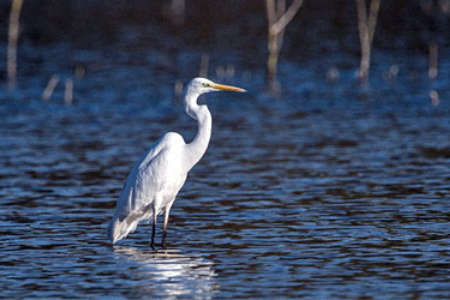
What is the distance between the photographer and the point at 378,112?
26.0m

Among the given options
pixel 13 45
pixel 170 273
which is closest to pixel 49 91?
pixel 13 45

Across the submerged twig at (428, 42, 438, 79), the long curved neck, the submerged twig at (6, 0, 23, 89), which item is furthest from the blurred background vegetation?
the long curved neck

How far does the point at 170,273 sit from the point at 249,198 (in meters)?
4.91

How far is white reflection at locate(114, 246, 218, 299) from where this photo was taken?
34.3 feet

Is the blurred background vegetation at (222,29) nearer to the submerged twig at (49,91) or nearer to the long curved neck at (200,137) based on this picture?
the submerged twig at (49,91)

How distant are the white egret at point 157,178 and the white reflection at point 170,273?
42 cm

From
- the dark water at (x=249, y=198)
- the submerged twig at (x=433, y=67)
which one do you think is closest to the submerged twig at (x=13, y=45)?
the dark water at (x=249, y=198)

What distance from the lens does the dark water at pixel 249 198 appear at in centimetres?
1097

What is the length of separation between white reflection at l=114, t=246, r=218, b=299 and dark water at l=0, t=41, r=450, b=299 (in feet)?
0.09

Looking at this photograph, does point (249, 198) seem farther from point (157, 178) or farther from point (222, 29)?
point (222, 29)

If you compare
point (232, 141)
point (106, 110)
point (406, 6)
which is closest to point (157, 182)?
point (232, 141)

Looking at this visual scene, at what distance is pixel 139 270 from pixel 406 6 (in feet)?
144

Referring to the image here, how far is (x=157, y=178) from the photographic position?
12.9m

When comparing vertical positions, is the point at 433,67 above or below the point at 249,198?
above
